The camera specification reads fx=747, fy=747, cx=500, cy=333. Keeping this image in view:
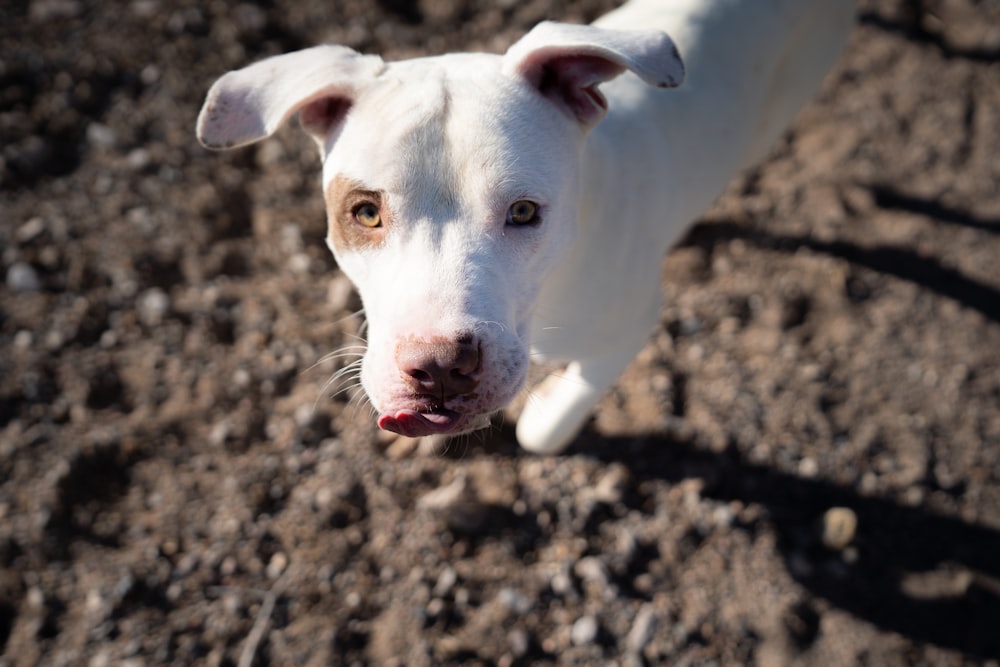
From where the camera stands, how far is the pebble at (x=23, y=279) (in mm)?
3570

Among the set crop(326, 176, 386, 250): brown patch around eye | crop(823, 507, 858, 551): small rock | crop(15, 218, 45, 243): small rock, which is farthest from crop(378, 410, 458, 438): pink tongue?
crop(15, 218, 45, 243): small rock

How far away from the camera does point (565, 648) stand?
9.52 ft

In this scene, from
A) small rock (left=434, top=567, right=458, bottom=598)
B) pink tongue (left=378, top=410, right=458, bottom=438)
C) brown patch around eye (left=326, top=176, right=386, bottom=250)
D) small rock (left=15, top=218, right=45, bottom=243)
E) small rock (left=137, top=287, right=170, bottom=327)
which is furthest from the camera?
small rock (left=15, top=218, right=45, bottom=243)

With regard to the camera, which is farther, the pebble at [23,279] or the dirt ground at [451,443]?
the pebble at [23,279]

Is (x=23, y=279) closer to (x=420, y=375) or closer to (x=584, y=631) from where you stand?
(x=420, y=375)

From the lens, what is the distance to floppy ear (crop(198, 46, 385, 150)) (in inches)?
78.3

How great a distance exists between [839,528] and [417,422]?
216 cm

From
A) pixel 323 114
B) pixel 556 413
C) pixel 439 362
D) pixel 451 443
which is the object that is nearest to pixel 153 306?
pixel 451 443

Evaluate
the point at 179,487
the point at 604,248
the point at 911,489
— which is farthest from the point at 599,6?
the point at 179,487

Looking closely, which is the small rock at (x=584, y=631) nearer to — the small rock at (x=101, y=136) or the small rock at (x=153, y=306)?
the small rock at (x=153, y=306)

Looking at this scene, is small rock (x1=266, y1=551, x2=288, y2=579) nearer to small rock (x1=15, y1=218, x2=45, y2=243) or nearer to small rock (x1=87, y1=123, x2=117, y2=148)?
small rock (x1=15, y1=218, x2=45, y2=243)

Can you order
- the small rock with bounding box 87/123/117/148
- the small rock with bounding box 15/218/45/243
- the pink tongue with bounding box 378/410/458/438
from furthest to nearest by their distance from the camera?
the small rock with bounding box 87/123/117/148 < the small rock with bounding box 15/218/45/243 < the pink tongue with bounding box 378/410/458/438

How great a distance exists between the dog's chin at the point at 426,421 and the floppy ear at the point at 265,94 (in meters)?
0.82

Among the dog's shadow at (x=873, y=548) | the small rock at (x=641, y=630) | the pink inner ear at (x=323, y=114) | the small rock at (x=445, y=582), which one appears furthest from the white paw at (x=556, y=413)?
the pink inner ear at (x=323, y=114)
